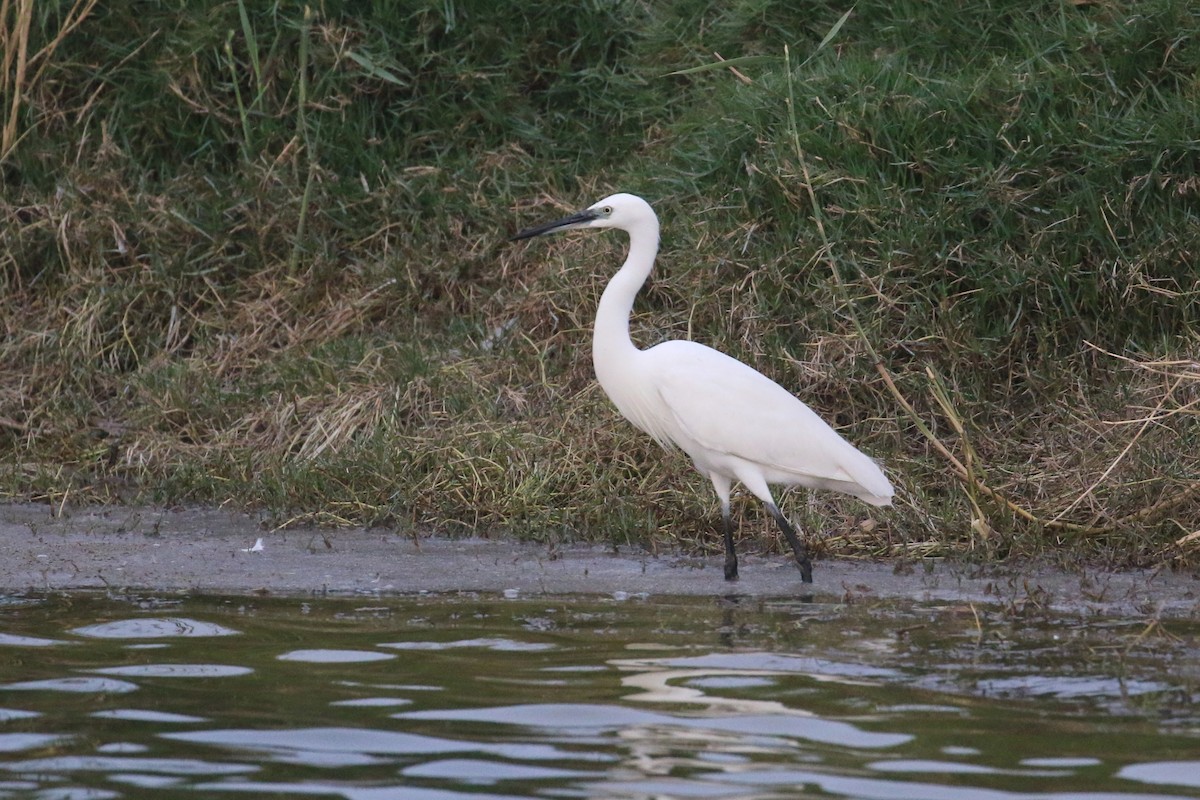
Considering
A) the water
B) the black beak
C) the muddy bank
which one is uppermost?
the black beak

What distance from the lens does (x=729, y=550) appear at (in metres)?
5.86

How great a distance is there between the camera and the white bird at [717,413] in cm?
588

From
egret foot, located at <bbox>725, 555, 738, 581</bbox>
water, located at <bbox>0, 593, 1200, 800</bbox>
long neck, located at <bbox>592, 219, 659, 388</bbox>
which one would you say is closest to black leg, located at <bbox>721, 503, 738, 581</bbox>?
egret foot, located at <bbox>725, 555, 738, 581</bbox>

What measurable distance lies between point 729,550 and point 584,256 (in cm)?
255

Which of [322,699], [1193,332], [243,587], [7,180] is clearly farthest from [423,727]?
[7,180]

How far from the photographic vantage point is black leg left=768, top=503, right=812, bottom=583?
5699 mm

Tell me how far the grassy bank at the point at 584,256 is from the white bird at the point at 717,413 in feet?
1.16

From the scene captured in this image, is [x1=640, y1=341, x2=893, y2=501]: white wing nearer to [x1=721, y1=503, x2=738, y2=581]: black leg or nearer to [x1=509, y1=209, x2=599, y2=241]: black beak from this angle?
[x1=721, y1=503, x2=738, y2=581]: black leg

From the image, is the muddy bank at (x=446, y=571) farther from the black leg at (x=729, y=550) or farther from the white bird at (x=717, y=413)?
the white bird at (x=717, y=413)

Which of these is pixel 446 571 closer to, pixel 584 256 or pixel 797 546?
pixel 797 546

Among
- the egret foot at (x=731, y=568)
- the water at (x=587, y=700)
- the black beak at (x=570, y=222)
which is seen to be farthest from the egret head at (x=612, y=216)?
the water at (x=587, y=700)

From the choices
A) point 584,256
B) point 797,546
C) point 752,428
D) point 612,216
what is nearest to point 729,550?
point 797,546

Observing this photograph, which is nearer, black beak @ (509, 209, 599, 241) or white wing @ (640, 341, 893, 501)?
white wing @ (640, 341, 893, 501)

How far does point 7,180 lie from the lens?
30.3 feet
